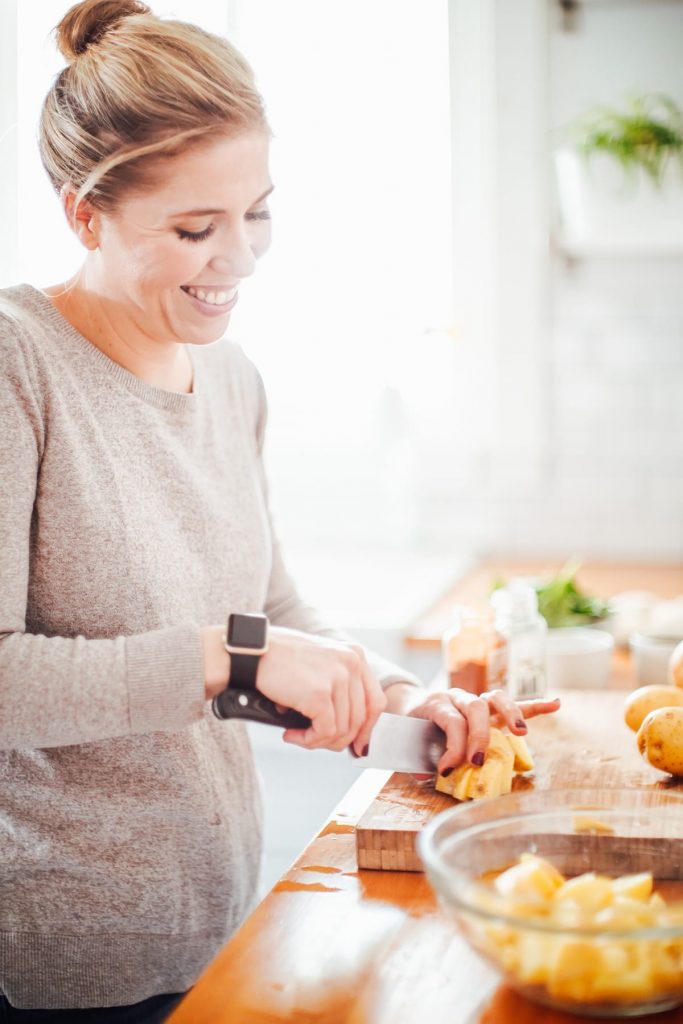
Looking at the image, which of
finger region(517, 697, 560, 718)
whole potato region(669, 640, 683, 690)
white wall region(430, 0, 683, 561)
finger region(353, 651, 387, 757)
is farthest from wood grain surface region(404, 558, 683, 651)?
finger region(353, 651, 387, 757)

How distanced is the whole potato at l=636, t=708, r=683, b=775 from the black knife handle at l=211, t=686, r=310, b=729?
0.38m

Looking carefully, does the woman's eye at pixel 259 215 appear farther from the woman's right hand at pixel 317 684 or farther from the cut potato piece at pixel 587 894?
the cut potato piece at pixel 587 894

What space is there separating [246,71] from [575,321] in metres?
1.80

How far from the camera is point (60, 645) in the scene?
1.04 metres

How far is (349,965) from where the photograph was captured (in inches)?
34.3

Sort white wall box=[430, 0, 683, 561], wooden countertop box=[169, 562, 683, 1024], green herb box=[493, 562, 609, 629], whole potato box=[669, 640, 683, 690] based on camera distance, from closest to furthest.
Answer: wooden countertop box=[169, 562, 683, 1024] → whole potato box=[669, 640, 683, 690] → green herb box=[493, 562, 609, 629] → white wall box=[430, 0, 683, 561]

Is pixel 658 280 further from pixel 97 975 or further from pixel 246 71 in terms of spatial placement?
pixel 97 975

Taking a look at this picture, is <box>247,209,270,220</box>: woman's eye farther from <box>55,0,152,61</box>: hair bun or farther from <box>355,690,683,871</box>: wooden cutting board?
<box>355,690,683,871</box>: wooden cutting board

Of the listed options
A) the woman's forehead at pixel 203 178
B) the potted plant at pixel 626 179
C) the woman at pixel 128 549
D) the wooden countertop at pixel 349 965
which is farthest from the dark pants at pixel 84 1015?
the potted plant at pixel 626 179

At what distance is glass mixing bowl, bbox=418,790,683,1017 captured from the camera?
0.72 metres

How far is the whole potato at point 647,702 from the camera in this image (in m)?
1.27

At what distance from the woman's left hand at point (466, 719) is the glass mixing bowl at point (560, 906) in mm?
195

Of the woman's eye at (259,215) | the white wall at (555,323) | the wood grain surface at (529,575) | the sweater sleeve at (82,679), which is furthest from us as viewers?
the white wall at (555,323)

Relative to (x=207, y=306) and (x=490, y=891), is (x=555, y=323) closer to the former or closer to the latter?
(x=207, y=306)
